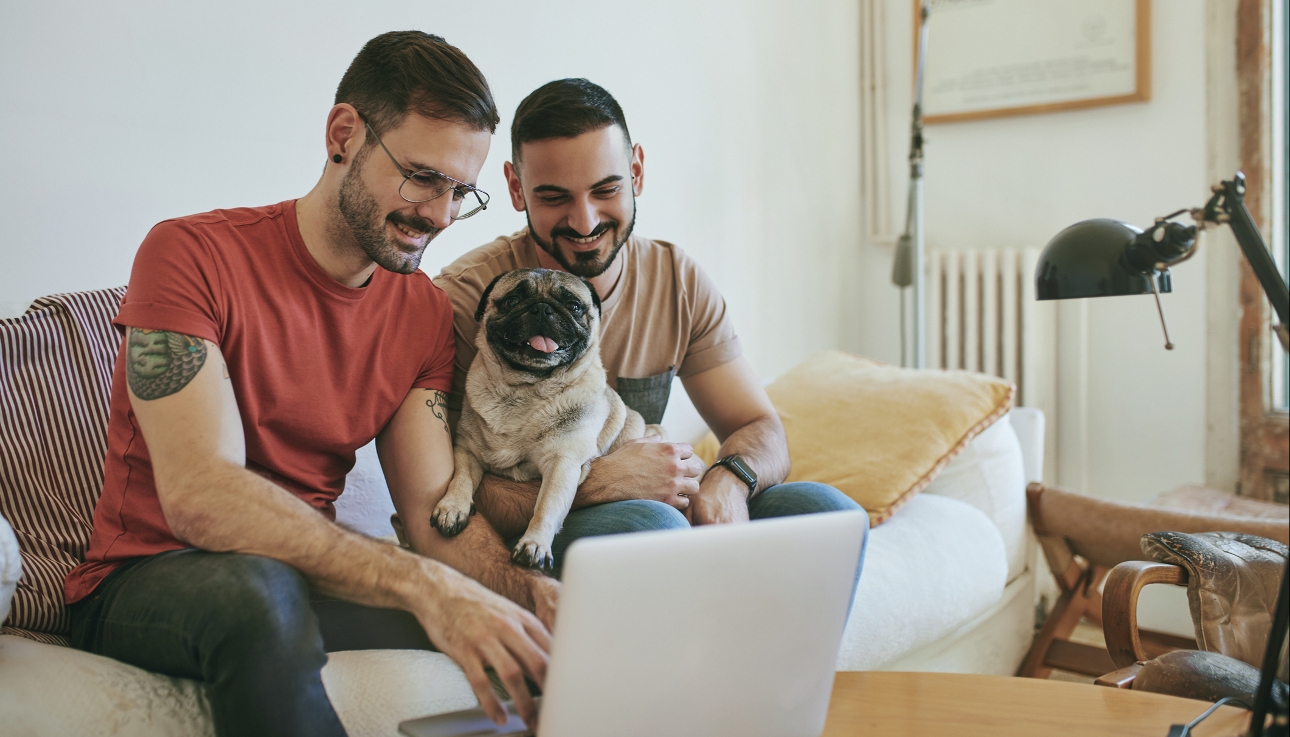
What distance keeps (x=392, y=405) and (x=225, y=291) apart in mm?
298

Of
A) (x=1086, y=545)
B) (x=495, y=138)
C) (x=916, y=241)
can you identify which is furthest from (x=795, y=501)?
(x=916, y=241)

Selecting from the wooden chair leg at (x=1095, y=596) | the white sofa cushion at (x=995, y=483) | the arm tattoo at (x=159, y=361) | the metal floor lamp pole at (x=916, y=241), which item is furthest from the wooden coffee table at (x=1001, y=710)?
the metal floor lamp pole at (x=916, y=241)

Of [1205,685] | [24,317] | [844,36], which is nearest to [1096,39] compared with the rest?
[844,36]

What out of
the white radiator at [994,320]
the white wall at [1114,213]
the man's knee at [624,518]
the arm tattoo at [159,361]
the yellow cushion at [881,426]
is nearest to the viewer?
the arm tattoo at [159,361]

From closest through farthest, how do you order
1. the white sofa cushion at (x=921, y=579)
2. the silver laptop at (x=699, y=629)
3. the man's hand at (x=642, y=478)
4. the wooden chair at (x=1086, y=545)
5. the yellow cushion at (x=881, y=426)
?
the silver laptop at (x=699, y=629)
the man's hand at (x=642, y=478)
the white sofa cushion at (x=921, y=579)
the wooden chair at (x=1086, y=545)
the yellow cushion at (x=881, y=426)

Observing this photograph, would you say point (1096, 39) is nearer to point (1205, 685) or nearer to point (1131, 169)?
point (1131, 169)

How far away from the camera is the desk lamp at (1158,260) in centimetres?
72

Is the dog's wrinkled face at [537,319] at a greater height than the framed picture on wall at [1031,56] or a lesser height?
lesser

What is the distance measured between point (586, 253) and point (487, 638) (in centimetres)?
83

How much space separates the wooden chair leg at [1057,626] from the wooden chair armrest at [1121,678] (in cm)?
115

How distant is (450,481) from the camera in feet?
4.54

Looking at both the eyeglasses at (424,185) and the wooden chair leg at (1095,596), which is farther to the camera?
the wooden chair leg at (1095,596)

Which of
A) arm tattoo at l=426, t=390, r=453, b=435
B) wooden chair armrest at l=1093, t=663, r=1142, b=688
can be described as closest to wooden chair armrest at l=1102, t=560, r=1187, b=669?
wooden chair armrest at l=1093, t=663, r=1142, b=688

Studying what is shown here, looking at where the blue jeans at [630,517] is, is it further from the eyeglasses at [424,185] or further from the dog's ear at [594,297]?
the eyeglasses at [424,185]
